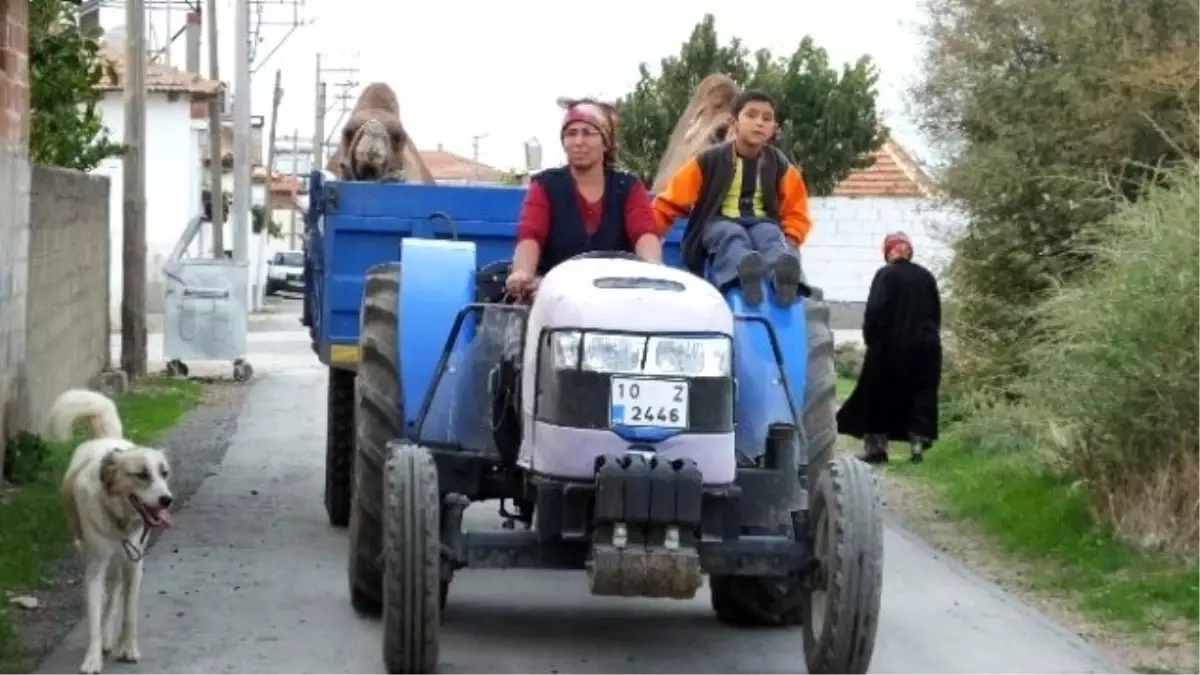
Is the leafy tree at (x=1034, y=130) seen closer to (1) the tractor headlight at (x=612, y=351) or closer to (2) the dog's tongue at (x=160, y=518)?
(1) the tractor headlight at (x=612, y=351)

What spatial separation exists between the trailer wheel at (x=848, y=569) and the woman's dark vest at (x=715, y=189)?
1898 millimetres

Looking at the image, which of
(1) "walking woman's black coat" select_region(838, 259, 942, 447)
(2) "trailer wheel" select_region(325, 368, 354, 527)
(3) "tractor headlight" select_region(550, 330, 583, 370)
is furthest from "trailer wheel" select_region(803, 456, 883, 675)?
(1) "walking woman's black coat" select_region(838, 259, 942, 447)

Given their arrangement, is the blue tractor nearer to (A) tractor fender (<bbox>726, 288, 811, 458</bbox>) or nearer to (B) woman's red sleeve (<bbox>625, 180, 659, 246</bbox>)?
(A) tractor fender (<bbox>726, 288, 811, 458</bbox>)

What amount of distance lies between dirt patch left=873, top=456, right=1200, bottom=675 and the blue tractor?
1.68 m

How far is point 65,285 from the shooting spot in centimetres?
1845

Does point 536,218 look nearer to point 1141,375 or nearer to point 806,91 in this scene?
point 1141,375

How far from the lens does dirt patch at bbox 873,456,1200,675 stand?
366 inches

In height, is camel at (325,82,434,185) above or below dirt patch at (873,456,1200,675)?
above

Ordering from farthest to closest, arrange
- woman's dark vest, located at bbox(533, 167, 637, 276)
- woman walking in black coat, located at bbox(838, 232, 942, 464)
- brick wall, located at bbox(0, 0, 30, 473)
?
woman walking in black coat, located at bbox(838, 232, 942, 464) < brick wall, located at bbox(0, 0, 30, 473) < woman's dark vest, located at bbox(533, 167, 637, 276)

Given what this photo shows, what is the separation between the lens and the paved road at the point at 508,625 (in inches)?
340

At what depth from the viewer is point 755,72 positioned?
39.8 m

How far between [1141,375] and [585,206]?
3702 millimetres

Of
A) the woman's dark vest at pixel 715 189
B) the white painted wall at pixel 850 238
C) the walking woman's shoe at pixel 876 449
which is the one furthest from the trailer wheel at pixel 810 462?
the white painted wall at pixel 850 238

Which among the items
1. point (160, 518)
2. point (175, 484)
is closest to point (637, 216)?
point (160, 518)
